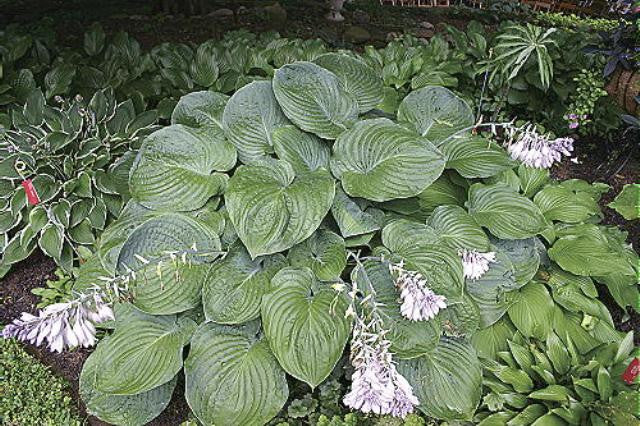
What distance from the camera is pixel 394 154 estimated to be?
225 cm

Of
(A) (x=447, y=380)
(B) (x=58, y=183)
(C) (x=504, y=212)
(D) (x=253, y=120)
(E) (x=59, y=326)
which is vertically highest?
(D) (x=253, y=120)

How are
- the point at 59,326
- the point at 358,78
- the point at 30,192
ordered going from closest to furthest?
the point at 59,326, the point at 30,192, the point at 358,78

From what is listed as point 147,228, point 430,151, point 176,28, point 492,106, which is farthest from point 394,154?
point 176,28

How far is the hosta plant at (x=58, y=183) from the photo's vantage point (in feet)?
9.09

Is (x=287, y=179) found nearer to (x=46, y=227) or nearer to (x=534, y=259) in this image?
(x=534, y=259)

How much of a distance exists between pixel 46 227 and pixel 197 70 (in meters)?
1.47

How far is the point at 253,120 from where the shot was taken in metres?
2.48

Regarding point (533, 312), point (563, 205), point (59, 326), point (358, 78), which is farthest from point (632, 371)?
point (59, 326)

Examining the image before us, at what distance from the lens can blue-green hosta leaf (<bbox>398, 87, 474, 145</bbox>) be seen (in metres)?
2.70

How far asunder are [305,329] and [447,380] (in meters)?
0.64

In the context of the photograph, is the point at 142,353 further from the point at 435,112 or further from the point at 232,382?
the point at 435,112

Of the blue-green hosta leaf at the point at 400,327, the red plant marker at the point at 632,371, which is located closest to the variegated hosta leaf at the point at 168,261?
the blue-green hosta leaf at the point at 400,327

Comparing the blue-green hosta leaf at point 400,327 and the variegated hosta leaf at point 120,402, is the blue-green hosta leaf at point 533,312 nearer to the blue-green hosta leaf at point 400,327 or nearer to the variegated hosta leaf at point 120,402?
the blue-green hosta leaf at point 400,327

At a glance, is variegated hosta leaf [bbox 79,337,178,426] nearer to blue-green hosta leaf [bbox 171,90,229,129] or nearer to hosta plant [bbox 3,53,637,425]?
hosta plant [bbox 3,53,637,425]
